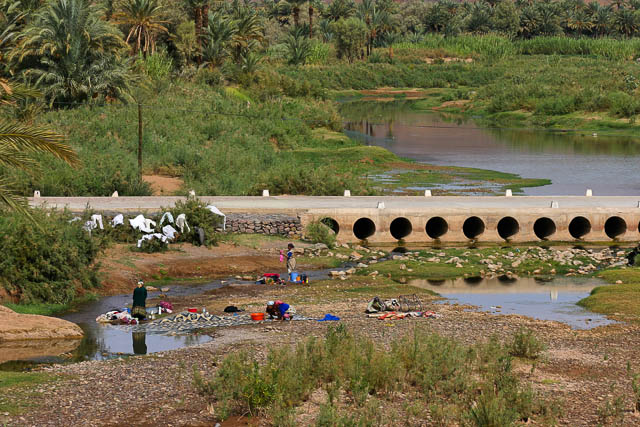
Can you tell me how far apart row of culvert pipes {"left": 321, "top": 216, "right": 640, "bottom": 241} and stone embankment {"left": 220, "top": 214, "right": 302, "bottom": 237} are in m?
2.46

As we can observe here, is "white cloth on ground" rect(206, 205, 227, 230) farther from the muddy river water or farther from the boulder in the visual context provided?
the muddy river water

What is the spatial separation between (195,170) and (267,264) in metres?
21.2

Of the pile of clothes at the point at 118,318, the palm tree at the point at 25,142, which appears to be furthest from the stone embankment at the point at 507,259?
the palm tree at the point at 25,142

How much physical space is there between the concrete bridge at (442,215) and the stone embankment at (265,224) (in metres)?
0.32

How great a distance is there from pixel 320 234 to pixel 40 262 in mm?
14648

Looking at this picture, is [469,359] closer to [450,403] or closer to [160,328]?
[450,403]

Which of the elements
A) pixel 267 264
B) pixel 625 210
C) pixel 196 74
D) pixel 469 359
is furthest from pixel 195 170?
pixel 469 359

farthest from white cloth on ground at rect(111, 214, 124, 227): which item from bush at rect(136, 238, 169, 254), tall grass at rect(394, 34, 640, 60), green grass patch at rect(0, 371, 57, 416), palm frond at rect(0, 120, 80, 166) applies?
tall grass at rect(394, 34, 640, 60)

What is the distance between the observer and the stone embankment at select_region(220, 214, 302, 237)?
144 feet

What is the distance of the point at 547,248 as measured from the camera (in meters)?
45.8

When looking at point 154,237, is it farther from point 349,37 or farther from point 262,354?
point 349,37

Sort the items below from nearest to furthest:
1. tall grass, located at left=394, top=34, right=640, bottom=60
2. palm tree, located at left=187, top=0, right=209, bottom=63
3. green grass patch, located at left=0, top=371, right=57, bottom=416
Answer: green grass patch, located at left=0, top=371, right=57, bottom=416, palm tree, located at left=187, top=0, right=209, bottom=63, tall grass, located at left=394, top=34, right=640, bottom=60

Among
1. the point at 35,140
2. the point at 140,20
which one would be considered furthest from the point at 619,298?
the point at 140,20

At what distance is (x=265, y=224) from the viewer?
1745 inches
